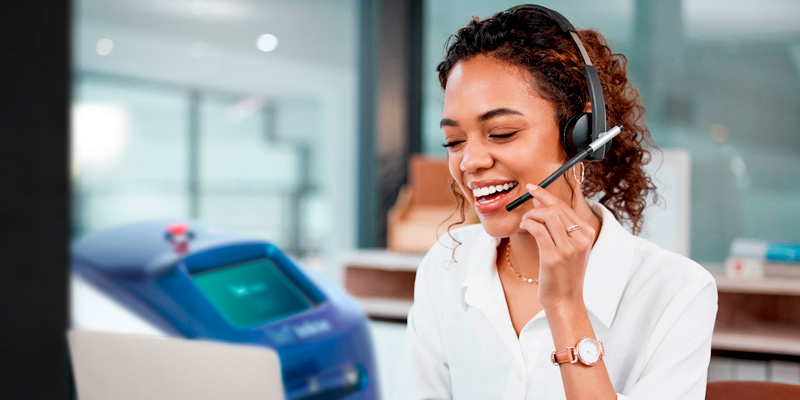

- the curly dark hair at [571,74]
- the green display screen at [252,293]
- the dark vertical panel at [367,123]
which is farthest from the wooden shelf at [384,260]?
the curly dark hair at [571,74]

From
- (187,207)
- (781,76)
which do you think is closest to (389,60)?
(187,207)

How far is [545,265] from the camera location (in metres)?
0.87

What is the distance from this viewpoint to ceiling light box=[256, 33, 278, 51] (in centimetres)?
286

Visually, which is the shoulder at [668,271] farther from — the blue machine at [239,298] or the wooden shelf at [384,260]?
the wooden shelf at [384,260]

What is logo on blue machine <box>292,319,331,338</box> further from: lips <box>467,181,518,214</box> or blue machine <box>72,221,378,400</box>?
lips <box>467,181,518,214</box>

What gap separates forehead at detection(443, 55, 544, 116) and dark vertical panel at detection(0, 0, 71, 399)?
1.97 m

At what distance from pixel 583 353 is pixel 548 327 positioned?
0.64 feet

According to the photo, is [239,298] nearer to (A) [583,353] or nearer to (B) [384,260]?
(B) [384,260]

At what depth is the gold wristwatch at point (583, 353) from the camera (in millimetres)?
878

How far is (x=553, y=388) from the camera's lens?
3.48ft

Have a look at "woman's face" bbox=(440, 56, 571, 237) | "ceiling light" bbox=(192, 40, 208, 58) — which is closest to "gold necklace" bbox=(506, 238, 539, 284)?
"woman's face" bbox=(440, 56, 571, 237)

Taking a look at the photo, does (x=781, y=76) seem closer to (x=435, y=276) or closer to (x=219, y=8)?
(x=435, y=276)

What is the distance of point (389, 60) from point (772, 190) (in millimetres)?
1571

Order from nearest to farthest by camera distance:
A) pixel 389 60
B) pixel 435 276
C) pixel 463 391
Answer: pixel 463 391
pixel 435 276
pixel 389 60
